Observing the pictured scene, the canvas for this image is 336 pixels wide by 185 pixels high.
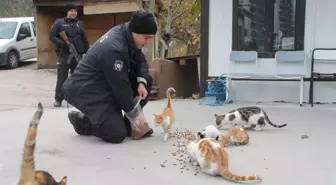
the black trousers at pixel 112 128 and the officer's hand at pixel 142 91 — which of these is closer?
the black trousers at pixel 112 128

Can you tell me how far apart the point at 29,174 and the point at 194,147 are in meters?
1.66

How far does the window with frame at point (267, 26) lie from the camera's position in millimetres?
7145

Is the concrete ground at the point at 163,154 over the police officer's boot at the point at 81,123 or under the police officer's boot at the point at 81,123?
under

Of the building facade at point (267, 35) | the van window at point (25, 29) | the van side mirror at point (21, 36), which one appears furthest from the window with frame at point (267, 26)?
the van window at point (25, 29)

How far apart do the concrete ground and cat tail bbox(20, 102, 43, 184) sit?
3.84 ft

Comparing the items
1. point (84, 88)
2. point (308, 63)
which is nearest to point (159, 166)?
point (84, 88)

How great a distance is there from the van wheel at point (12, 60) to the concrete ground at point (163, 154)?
8203 mm

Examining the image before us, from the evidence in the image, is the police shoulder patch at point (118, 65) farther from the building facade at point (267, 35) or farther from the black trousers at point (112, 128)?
the building facade at point (267, 35)

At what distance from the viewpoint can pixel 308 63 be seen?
708 cm

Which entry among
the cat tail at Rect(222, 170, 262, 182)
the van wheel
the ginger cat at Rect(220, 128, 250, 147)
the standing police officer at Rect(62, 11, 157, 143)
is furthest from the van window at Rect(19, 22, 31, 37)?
the cat tail at Rect(222, 170, 262, 182)

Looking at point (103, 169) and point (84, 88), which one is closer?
point (103, 169)

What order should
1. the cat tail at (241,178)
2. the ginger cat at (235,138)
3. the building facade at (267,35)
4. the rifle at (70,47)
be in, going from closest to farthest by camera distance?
the cat tail at (241,178) → the ginger cat at (235,138) → the rifle at (70,47) → the building facade at (267,35)

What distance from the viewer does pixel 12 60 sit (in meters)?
13.9

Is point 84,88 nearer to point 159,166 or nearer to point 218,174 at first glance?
point 159,166
